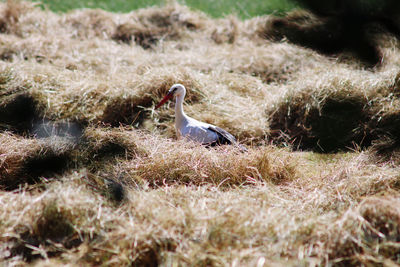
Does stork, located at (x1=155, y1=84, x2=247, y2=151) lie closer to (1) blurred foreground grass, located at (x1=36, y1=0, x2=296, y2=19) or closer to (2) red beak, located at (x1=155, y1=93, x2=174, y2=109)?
(2) red beak, located at (x1=155, y1=93, x2=174, y2=109)

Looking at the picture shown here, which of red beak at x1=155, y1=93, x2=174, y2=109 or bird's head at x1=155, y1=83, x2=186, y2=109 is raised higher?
bird's head at x1=155, y1=83, x2=186, y2=109

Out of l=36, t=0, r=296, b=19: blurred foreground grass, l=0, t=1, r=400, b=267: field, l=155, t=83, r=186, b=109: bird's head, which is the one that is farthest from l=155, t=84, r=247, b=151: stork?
l=36, t=0, r=296, b=19: blurred foreground grass

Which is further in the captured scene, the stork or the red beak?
the red beak

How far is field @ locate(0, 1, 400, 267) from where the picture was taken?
8.14 ft

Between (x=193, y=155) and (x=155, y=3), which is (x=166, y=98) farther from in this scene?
(x=155, y=3)

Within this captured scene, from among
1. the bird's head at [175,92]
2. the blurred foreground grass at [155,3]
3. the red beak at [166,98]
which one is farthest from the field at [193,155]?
the blurred foreground grass at [155,3]

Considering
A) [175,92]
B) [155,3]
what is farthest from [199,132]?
[155,3]

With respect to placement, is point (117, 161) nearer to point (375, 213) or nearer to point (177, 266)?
point (177, 266)

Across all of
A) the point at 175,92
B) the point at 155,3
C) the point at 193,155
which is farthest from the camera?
the point at 155,3


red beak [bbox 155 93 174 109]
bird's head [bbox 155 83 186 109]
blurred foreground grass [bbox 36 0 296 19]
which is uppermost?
bird's head [bbox 155 83 186 109]

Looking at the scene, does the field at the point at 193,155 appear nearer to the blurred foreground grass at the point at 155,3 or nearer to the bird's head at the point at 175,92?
the bird's head at the point at 175,92

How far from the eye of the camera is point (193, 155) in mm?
3777

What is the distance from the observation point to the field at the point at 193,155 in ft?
8.14

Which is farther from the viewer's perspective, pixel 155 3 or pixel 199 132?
pixel 155 3
